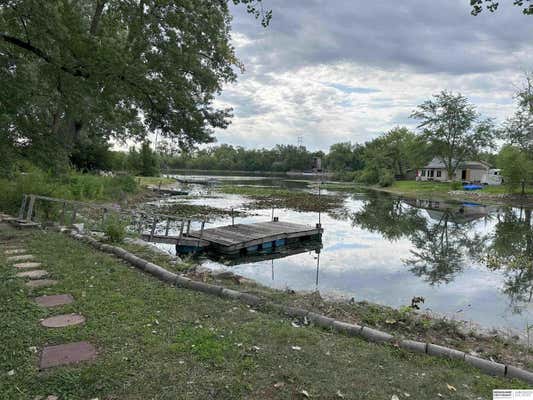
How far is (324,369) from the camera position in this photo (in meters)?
→ 3.39

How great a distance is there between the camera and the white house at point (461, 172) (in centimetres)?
5222

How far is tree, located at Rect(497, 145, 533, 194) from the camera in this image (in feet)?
108

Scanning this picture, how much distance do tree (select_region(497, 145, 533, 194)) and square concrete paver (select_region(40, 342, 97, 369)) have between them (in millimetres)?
39016

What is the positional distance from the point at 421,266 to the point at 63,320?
36.2 ft

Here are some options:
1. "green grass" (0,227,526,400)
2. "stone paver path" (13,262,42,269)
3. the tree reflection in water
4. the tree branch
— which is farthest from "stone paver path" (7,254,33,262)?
the tree reflection in water

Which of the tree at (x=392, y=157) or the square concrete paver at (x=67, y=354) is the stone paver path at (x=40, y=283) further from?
the tree at (x=392, y=157)

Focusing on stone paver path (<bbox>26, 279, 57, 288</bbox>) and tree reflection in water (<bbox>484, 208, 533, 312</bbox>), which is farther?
tree reflection in water (<bbox>484, 208, 533, 312</bbox>)

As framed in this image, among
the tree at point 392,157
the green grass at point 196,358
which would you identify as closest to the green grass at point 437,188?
the tree at point 392,157

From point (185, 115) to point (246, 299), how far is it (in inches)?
230

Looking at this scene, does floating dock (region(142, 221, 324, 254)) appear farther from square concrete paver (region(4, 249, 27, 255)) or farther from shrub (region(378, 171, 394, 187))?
shrub (region(378, 171, 394, 187))

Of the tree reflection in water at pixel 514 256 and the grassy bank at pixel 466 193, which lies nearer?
the tree reflection in water at pixel 514 256

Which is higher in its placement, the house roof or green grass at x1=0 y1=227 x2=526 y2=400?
the house roof

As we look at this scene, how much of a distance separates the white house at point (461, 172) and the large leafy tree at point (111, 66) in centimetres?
4918

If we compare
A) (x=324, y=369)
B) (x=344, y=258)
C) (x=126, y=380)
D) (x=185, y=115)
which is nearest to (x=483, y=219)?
(x=344, y=258)
